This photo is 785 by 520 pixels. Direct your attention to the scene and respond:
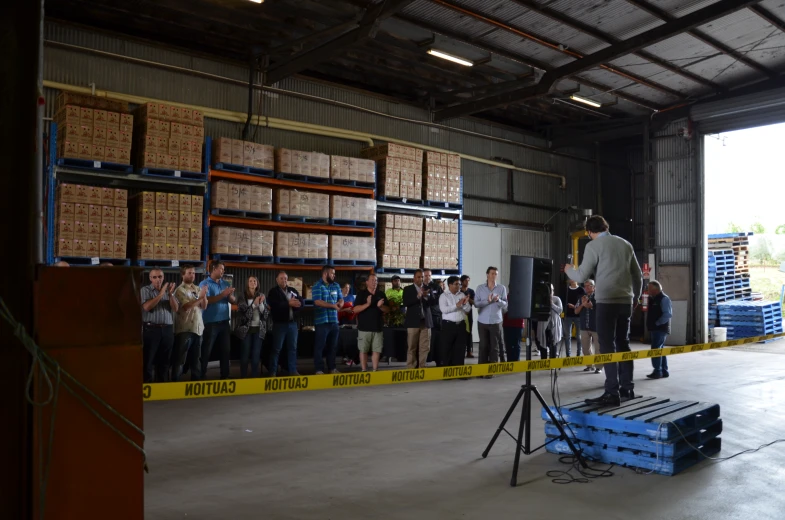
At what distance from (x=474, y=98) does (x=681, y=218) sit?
26.3 ft

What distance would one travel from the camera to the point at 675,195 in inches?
816

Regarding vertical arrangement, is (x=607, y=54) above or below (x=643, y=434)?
above

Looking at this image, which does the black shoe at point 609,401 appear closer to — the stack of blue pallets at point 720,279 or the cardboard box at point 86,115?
the cardboard box at point 86,115

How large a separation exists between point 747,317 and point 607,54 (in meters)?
10.6

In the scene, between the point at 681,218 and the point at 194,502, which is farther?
the point at 681,218

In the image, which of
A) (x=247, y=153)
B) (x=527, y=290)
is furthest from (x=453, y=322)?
(x=527, y=290)

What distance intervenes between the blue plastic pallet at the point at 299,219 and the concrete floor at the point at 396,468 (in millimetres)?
4879

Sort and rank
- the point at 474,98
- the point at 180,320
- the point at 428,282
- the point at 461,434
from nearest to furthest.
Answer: the point at 461,434, the point at 180,320, the point at 428,282, the point at 474,98

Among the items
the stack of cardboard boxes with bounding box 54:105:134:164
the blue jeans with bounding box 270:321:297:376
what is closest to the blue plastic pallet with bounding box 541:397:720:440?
the blue jeans with bounding box 270:321:297:376

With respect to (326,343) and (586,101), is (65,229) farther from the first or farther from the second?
(586,101)

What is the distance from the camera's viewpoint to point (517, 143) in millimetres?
20922

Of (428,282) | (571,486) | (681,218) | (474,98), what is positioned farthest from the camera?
(681,218)

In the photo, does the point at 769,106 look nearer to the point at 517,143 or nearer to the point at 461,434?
the point at 517,143

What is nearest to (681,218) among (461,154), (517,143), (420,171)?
Result: (517,143)
